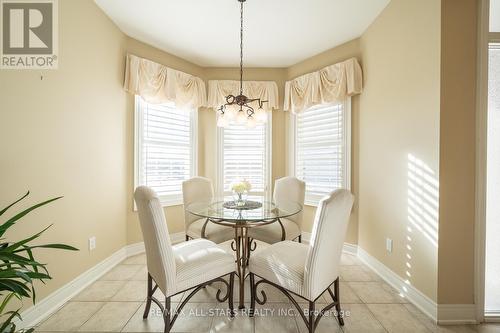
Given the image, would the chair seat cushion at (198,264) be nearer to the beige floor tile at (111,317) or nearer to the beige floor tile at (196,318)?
the beige floor tile at (196,318)

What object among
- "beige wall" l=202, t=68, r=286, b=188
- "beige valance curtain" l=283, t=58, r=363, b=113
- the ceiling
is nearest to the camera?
the ceiling

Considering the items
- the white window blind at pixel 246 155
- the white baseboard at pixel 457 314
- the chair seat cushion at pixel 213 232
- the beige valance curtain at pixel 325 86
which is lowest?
the white baseboard at pixel 457 314

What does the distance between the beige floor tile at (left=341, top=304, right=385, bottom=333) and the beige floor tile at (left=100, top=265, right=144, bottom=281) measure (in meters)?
2.12

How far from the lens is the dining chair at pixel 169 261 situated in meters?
1.40

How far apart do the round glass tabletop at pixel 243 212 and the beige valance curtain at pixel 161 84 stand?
1.67 meters

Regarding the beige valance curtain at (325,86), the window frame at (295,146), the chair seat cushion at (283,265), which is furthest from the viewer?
the window frame at (295,146)

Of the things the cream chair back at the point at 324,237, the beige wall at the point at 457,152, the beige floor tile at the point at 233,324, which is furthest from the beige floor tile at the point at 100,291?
the beige wall at the point at 457,152

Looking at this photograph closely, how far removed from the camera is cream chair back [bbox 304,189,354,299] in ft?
4.51

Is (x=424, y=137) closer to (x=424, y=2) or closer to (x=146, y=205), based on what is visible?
(x=424, y=2)

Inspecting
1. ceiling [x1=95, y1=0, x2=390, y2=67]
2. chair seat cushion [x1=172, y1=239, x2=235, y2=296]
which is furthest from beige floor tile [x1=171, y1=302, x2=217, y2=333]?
ceiling [x1=95, y1=0, x2=390, y2=67]

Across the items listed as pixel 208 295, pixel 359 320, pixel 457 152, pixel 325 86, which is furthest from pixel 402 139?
pixel 208 295

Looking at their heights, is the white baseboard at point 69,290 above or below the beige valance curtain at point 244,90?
below

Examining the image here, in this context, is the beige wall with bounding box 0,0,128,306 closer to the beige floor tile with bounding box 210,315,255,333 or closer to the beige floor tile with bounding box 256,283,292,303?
the beige floor tile with bounding box 210,315,255,333

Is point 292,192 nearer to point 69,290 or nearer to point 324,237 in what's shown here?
point 324,237
